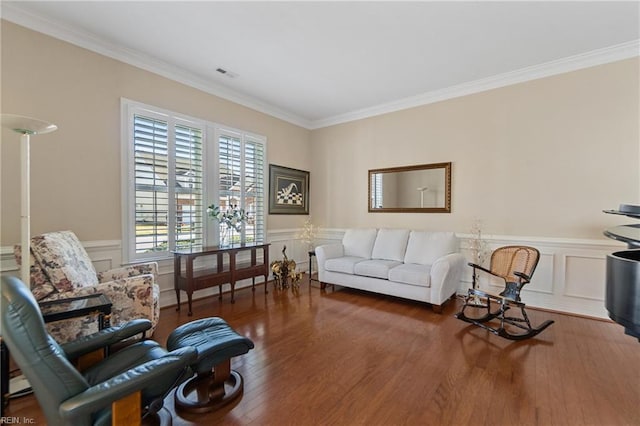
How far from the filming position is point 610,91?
3.24 meters

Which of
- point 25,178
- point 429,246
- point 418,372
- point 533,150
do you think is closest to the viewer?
point 25,178

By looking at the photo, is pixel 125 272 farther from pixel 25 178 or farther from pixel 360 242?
pixel 360 242

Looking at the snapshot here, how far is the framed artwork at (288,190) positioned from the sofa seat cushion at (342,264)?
4.77 feet

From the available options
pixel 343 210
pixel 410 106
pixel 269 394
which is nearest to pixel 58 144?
pixel 269 394

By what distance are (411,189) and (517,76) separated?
202cm

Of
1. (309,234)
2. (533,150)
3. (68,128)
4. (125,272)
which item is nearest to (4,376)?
(125,272)

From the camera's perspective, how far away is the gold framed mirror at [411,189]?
14.3 feet

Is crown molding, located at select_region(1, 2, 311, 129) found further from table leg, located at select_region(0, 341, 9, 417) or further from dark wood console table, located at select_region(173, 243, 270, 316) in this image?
table leg, located at select_region(0, 341, 9, 417)

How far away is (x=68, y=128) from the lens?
289 centimetres

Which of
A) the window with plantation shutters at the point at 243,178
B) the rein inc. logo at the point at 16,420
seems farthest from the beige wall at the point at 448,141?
the rein inc. logo at the point at 16,420

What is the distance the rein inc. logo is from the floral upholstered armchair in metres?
0.52

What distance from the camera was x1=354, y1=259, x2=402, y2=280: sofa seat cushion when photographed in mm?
3861

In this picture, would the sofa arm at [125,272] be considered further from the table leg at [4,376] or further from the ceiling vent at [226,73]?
the ceiling vent at [226,73]

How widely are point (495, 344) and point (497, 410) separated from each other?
1015 mm
